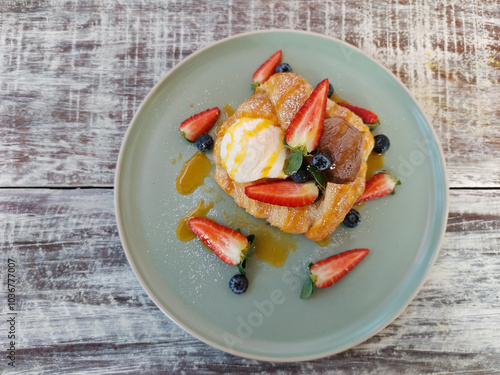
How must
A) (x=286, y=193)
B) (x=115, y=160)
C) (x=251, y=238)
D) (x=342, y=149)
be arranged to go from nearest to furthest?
(x=342, y=149)
(x=286, y=193)
(x=251, y=238)
(x=115, y=160)

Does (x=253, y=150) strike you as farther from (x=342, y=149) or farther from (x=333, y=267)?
(x=333, y=267)

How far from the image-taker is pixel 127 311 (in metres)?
1.89

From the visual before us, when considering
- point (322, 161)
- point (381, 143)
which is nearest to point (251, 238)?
point (322, 161)

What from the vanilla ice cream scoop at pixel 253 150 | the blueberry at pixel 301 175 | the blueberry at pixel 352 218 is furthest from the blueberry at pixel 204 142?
the blueberry at pixel 352 218

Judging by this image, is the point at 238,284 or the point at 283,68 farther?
the point at 283,68

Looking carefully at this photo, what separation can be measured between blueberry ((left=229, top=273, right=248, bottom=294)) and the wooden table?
13.8 inches

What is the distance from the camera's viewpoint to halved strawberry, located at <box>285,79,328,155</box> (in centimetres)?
162

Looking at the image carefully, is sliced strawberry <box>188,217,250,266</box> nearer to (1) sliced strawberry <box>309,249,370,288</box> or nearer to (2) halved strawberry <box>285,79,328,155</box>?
(1) sliced strawberry <box>309,249,370,288</box>

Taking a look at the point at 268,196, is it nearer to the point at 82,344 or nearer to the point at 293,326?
the point at 293,326

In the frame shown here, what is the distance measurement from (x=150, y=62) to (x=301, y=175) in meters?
1.01

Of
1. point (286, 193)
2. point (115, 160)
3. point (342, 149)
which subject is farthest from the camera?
point (115, 160)

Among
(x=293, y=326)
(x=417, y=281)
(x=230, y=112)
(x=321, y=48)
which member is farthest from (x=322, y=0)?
(x=293, y=326)

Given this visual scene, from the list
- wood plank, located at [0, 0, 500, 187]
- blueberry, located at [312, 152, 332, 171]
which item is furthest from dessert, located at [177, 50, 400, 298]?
wood plank, located at [0, 0, 500, 187]

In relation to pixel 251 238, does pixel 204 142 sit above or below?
above
